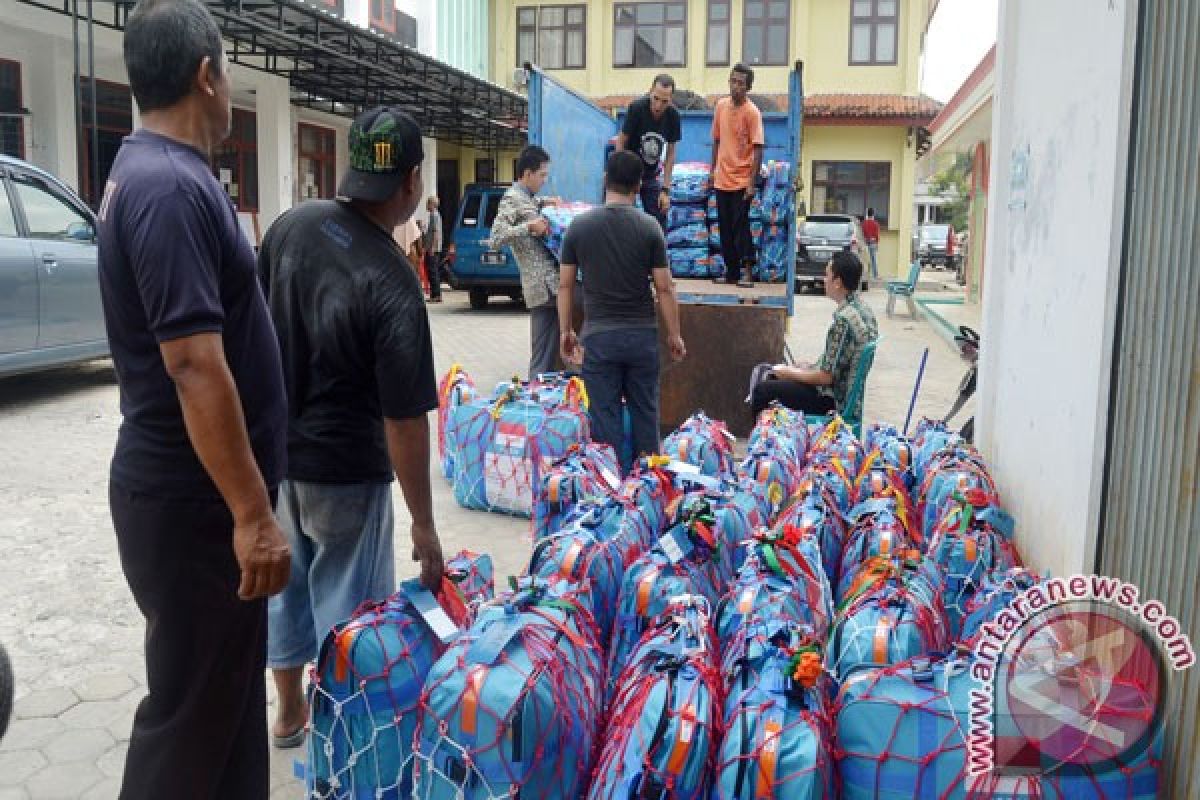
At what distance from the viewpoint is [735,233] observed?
839cm

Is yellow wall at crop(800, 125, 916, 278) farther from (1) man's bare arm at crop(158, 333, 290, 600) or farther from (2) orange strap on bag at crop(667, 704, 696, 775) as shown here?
(1) man's bare arm at crop(158, 333, 290, 600)

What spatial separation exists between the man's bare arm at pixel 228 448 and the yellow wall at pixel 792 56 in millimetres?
25856

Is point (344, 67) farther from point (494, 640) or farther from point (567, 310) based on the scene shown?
point (494, 640)

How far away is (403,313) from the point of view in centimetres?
257

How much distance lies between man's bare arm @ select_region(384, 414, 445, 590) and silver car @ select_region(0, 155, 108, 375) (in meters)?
5.89

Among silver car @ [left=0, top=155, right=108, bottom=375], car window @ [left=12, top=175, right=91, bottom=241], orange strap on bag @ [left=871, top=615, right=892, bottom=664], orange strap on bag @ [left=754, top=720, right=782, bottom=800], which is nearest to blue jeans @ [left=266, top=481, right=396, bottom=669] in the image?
orange strap on bag @ [left=754, top=720, right=782, bottom=800]

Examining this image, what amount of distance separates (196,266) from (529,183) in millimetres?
5280

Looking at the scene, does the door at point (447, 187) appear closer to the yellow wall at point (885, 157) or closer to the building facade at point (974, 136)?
the yellow wall at point (885, 157)

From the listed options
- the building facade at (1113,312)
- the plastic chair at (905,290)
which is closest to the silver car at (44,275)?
the building facade at (1113,312)

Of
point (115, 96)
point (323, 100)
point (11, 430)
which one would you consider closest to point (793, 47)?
point (323, 100)

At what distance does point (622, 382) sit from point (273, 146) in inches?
526

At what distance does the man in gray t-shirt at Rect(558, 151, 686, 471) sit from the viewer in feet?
17.3

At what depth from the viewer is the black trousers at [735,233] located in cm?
829

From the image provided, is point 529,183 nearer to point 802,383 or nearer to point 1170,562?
point 802,383
